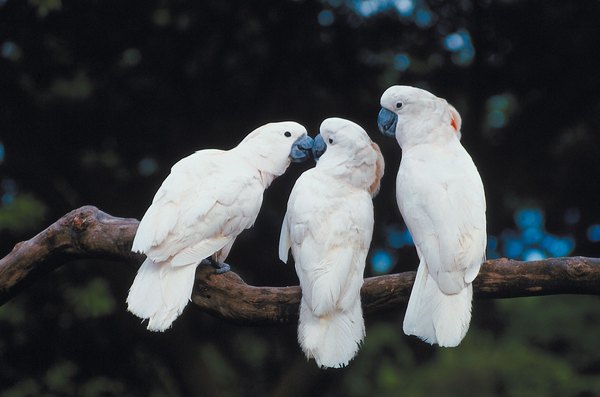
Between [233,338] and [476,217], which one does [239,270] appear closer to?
[233,338]

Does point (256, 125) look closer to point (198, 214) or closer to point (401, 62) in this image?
point (401, 62)

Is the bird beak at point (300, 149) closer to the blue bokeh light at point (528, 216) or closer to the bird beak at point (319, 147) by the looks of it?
the bird beak at point (319, 147)

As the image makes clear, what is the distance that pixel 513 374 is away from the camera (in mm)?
5340

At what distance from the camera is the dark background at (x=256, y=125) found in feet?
17.0

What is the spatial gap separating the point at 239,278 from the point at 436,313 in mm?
703

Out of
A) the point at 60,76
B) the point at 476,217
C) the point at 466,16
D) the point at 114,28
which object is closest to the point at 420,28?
the point at 466,16

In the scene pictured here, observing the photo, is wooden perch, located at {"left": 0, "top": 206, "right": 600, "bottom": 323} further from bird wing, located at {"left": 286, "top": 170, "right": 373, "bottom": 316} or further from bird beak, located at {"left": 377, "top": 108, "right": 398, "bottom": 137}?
bird beak, located at {"left": 377, "top": 108, "right": 398, "bottom": 137}

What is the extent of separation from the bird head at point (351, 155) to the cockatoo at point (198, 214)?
0.58 feet

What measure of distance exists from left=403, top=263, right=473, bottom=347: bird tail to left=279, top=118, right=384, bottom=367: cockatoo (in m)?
0.20

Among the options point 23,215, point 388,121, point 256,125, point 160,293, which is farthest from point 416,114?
point 23,215

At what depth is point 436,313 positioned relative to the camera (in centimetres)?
260

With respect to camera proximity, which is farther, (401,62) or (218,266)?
(401,62)


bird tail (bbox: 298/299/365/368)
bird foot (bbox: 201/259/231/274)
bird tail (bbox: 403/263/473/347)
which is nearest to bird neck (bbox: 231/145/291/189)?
bird foot (bbox: 201/259/231/274)

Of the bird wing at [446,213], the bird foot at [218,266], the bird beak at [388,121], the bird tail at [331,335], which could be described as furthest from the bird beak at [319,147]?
the bird tail at [331,335]
